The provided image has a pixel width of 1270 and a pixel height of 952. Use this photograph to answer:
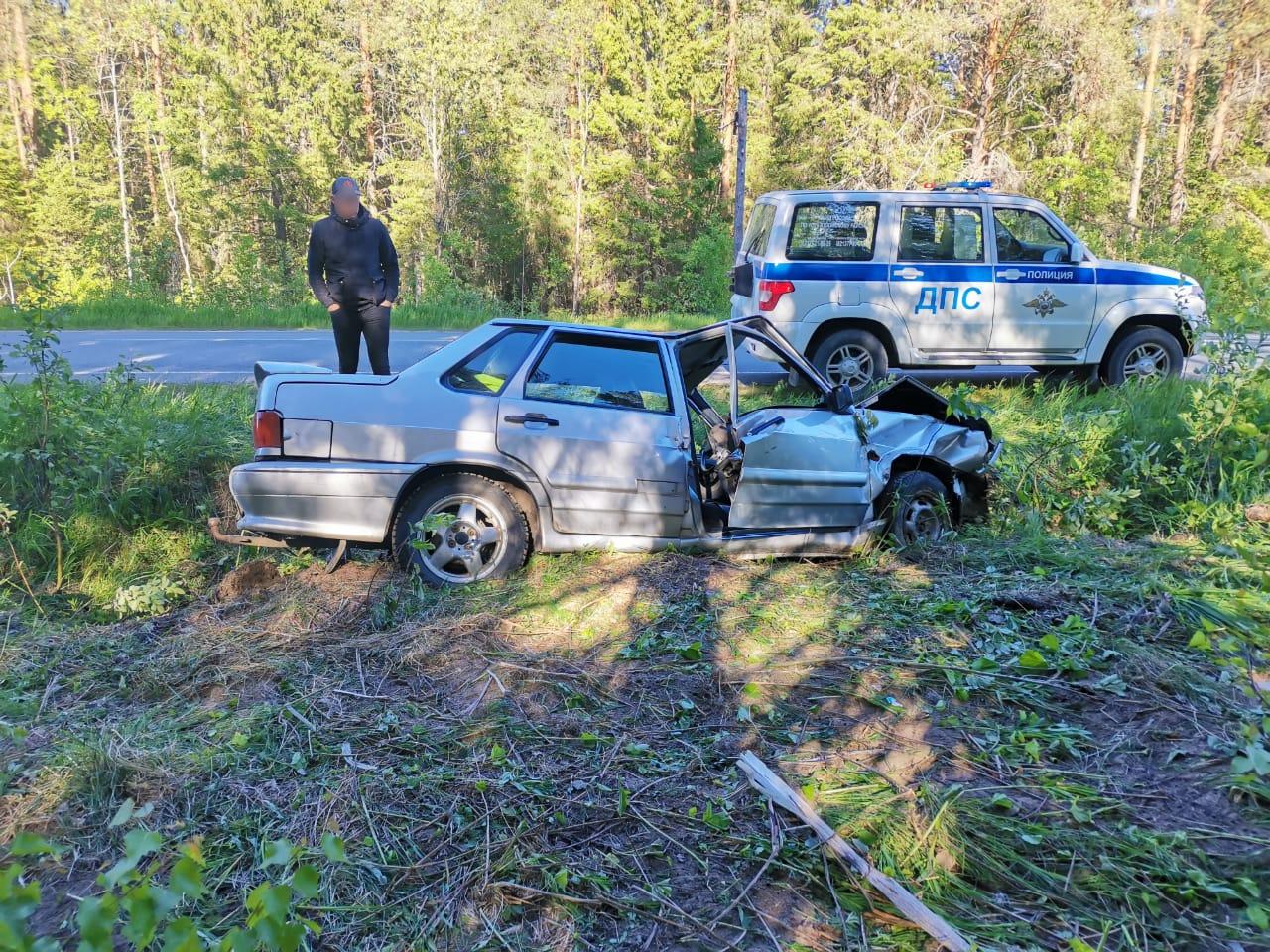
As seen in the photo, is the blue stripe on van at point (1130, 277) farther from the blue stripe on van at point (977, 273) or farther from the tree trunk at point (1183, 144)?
the tree trunk at point (1183, 144)

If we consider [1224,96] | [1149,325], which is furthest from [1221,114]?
[1149,325]

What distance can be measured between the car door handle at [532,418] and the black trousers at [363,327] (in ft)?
8.41

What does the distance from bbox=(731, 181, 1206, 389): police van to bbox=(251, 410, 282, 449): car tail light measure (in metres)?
5.44

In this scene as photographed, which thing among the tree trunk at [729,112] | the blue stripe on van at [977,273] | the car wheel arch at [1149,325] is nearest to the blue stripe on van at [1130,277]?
the blue stripe on van at [977,273]

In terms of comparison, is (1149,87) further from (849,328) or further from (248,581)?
(248,581)

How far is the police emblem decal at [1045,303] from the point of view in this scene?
874cm

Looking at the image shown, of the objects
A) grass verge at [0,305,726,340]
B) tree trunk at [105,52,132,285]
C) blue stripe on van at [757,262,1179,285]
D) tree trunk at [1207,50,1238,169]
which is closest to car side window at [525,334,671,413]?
blue stripe on van at [757,262,1179,285]

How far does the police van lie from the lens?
8.63m

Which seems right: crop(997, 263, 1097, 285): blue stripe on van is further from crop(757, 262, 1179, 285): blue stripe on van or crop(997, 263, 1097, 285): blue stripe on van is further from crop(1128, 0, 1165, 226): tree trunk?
crop(1128, 0, 1165, 226): tree trunk

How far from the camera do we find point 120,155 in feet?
101

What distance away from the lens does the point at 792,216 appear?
8695 mm

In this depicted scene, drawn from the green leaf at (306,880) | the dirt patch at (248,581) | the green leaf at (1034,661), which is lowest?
the dirt patch at (248,581)

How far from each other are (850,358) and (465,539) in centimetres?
546

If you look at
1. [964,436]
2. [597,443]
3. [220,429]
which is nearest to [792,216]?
[964,436]
